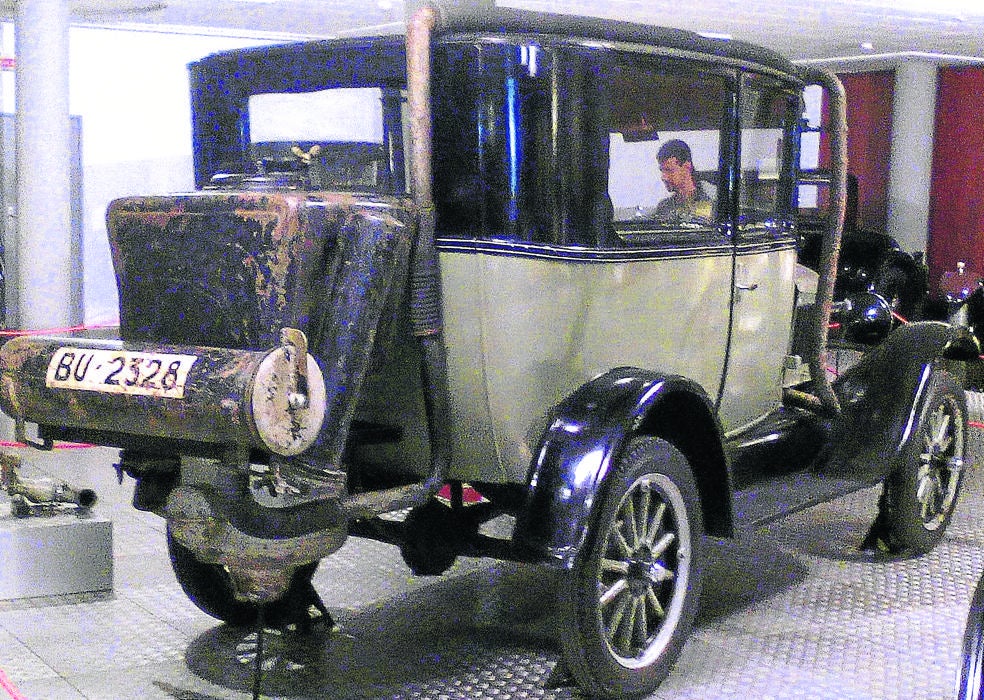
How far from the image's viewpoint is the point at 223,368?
2.87 m

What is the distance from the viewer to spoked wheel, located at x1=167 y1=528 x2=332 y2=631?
394 cm

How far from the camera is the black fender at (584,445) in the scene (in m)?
3.24

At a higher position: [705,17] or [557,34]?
[705,17]

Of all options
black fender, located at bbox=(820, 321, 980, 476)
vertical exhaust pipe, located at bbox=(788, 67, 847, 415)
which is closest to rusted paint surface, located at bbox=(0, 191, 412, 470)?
vertical exhaust pipe, located at bbox=(788, 67, 847, 415)

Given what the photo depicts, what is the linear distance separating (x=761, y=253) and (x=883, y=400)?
933mm

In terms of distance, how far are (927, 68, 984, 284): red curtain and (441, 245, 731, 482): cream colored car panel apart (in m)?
12.7

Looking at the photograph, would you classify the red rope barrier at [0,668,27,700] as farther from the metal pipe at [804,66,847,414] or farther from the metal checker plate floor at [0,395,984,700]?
the metal pipe at [804,66,847,414]

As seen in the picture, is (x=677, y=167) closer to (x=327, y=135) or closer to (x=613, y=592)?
(x=327, y=135)

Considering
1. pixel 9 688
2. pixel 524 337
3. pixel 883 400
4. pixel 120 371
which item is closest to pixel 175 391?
pixel 120 371

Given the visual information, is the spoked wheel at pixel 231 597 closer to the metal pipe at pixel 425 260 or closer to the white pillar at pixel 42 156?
the metal pipe at pixel 425 260

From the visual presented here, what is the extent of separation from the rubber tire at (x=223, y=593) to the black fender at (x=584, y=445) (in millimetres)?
999

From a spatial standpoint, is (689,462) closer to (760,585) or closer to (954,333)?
(760,585)

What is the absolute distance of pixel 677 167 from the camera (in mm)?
3889

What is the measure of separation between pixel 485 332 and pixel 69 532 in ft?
5.84
